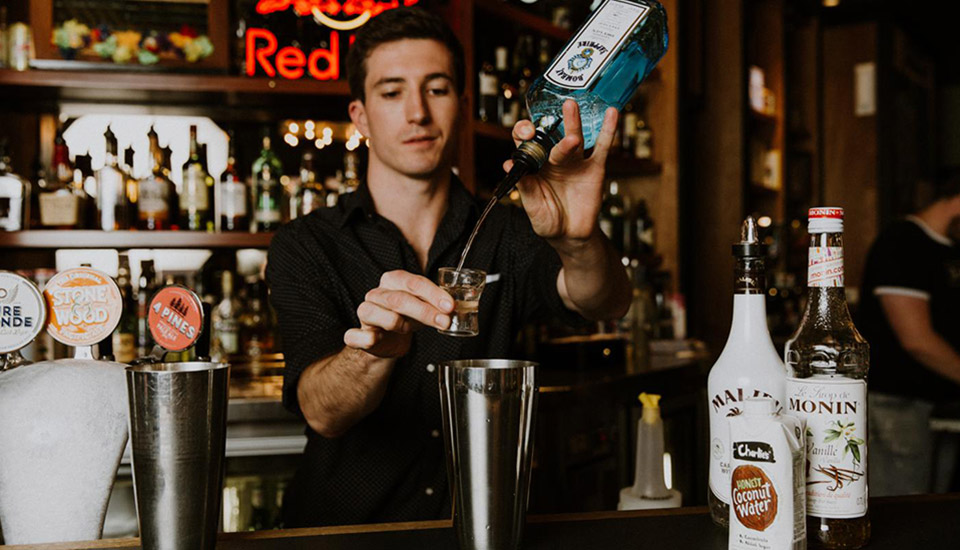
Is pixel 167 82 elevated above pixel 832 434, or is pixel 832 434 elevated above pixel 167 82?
pixel 167 82

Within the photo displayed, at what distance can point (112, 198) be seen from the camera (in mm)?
2361

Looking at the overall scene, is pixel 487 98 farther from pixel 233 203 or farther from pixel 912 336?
pixel 912 336

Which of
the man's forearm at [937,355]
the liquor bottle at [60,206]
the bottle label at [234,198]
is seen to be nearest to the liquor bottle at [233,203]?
the bottle label at [234,198]

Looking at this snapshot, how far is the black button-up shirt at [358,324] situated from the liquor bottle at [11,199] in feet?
3.60

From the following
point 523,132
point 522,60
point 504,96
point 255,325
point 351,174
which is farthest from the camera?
point 522,60

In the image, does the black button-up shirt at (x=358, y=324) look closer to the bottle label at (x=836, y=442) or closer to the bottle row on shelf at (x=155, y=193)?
the bottle label at (x=836, y=442)

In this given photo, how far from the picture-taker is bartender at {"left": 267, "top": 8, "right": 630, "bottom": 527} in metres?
1.40

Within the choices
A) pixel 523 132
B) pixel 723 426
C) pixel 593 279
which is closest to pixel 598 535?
pixel 723 426

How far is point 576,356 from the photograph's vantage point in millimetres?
2588

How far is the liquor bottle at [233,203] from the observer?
2447 millimetres

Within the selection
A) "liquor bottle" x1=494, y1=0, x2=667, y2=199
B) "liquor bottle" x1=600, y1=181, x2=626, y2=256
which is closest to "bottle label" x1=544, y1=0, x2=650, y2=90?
"liquor bottle" x1=494, y1=0, x2=667, y2=199

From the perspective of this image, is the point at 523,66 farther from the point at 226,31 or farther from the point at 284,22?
the point at 226,31

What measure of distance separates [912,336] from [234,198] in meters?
2.08

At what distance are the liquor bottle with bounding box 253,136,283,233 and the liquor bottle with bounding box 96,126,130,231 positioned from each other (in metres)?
0.36
